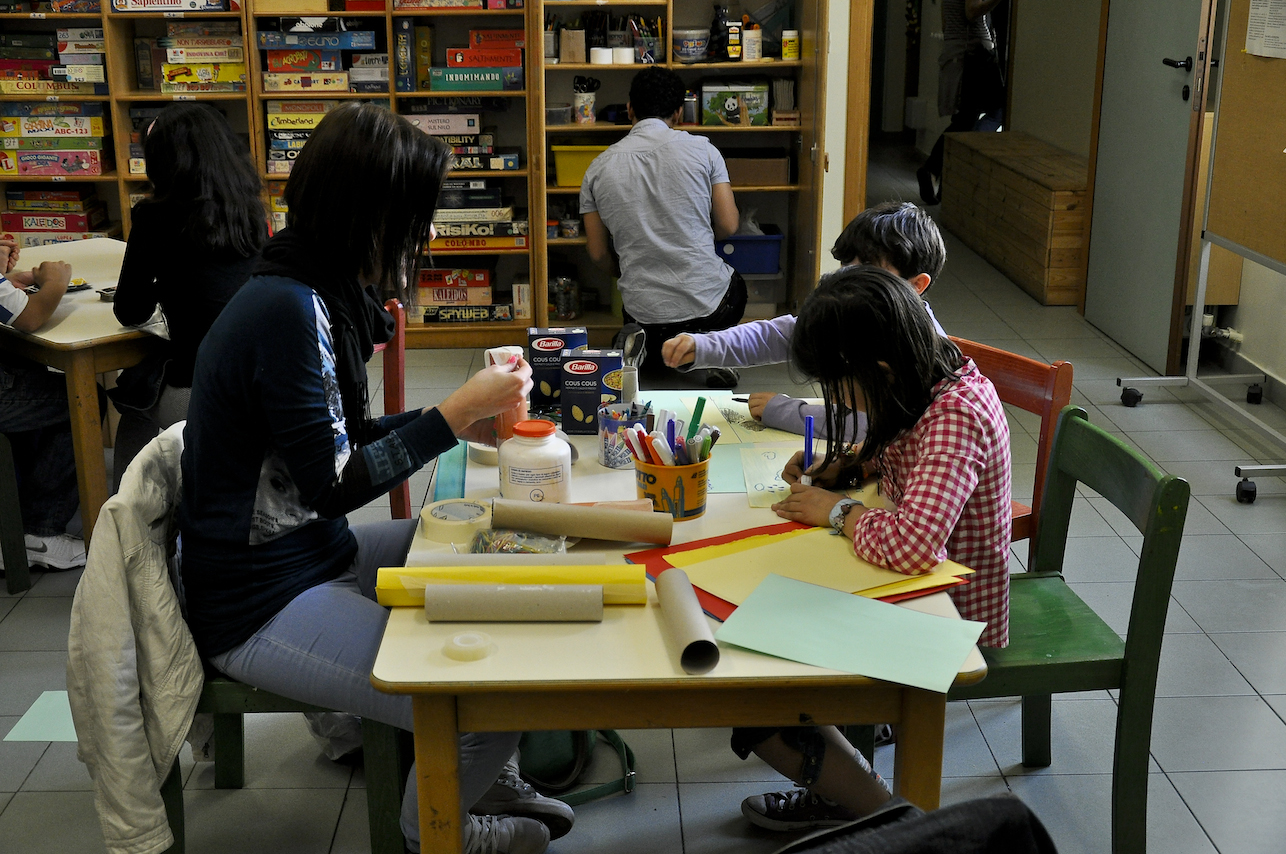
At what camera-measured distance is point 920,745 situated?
1520 mm

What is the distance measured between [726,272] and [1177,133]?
1912mm

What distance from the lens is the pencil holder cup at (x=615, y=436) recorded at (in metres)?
2.12

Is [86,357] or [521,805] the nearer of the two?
[521,805]

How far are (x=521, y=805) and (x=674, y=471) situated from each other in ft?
2.33

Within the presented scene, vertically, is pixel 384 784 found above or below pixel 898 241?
below

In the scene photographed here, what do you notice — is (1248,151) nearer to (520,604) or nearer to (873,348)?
(873,348)

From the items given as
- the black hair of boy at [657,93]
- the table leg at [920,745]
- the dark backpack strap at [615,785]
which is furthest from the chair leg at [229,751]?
the black hair of boy at [657,93]

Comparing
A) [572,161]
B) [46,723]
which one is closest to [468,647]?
[46,723]

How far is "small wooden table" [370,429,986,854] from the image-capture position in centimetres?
143

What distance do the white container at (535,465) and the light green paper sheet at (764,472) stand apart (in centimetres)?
33

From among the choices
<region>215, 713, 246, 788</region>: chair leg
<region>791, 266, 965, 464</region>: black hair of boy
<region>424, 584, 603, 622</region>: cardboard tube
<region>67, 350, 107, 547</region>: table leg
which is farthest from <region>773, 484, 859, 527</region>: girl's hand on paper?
<region>67, 350, 107, 547</region>: table leg

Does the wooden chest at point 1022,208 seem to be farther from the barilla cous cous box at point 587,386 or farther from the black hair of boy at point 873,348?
the black hair of boy at point 873,348

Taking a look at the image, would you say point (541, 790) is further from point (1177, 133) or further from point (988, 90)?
point (988, 90)

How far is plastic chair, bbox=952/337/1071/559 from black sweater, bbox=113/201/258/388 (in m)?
1.81
